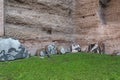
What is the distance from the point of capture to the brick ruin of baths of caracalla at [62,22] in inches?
609

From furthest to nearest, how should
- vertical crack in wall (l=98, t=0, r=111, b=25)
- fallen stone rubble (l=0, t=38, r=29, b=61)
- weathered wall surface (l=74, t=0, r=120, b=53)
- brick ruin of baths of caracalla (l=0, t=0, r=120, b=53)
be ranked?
vertical crack in wall (l=98, t=0, r=111, b=25) < weathered wall surface (l=74, t=0, r=120, b=53) < brick ruin of baths of caracalla (l=0, t=0, r=120, b=53) < fallen stone rubble (l=0, t=38, r=29, b=61)

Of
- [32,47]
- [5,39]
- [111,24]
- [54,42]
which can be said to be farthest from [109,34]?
[5,39]

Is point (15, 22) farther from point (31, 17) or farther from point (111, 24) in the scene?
point (111, 24)

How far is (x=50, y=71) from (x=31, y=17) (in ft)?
20.5

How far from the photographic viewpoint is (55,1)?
688 inches

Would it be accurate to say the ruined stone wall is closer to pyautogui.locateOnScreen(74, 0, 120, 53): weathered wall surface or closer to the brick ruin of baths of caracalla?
the brick ruin of baths of caracalla

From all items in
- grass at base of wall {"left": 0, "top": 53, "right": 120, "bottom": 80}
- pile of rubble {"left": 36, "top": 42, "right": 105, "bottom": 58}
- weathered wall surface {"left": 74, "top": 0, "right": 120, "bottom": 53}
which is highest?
weathered wall surface {"left": 74, "top": 0, "right": 120, "bottom": 53}

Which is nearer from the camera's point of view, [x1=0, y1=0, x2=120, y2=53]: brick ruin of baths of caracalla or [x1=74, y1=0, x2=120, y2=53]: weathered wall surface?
[x1=0, y1=0, x2=120, y2=53]: brick ruin of baths of caracalla

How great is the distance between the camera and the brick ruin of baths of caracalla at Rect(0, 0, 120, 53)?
15.5 metres

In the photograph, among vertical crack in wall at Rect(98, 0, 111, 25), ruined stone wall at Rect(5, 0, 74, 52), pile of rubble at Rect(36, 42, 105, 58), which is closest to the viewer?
ruined stone wall at Rect(5, 0, 74, 52)

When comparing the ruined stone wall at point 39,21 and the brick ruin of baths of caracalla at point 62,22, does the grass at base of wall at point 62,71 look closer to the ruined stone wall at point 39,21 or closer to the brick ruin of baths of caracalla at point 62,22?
the ruined stone wall at point 39,21

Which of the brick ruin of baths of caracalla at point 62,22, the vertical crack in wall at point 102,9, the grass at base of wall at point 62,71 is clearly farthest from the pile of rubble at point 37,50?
the grass at base of wall at point 62,71

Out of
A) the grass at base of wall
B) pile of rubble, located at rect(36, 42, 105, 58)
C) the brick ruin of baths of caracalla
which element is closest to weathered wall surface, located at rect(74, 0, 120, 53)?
the brick ruin of baths of caracalla

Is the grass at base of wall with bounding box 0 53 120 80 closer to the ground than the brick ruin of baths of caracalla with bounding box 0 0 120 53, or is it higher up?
closer to the ground
